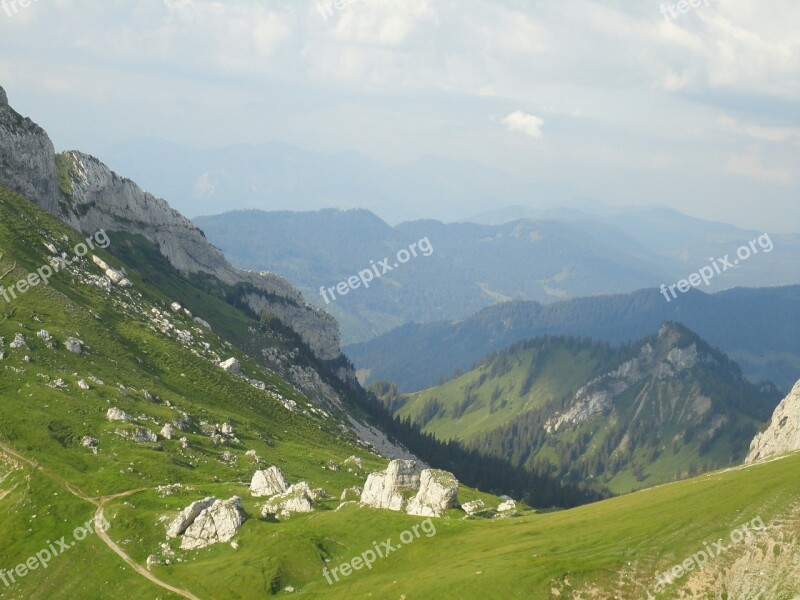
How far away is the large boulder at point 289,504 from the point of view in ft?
279

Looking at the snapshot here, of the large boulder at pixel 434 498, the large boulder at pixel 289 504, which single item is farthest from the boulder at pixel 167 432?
the large boulder at pixel 434 498

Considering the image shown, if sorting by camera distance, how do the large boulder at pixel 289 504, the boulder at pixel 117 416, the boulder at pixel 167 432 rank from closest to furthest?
the large boulder at pixel 289 504, the boulder at pixel 117 416, the boulder at pixel 167 432

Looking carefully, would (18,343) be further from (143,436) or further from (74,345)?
(143,436)

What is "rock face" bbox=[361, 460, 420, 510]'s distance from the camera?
295 feet

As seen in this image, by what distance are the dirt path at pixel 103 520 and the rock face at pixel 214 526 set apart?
200 inches

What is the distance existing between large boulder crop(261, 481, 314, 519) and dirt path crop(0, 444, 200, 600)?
1353cm

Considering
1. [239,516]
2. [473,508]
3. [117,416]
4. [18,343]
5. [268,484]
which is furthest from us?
[18,343]

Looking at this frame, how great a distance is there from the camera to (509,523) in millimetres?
83562

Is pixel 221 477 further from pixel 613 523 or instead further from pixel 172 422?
pixel 613 523

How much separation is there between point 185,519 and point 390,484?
23032mm

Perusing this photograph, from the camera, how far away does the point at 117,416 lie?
4203 inches

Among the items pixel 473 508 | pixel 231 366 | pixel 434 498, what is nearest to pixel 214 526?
pixel 434 498

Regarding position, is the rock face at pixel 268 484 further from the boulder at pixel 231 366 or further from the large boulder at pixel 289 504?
the boulder at pixel 231 366

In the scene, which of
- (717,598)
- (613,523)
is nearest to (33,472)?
(613,523)
